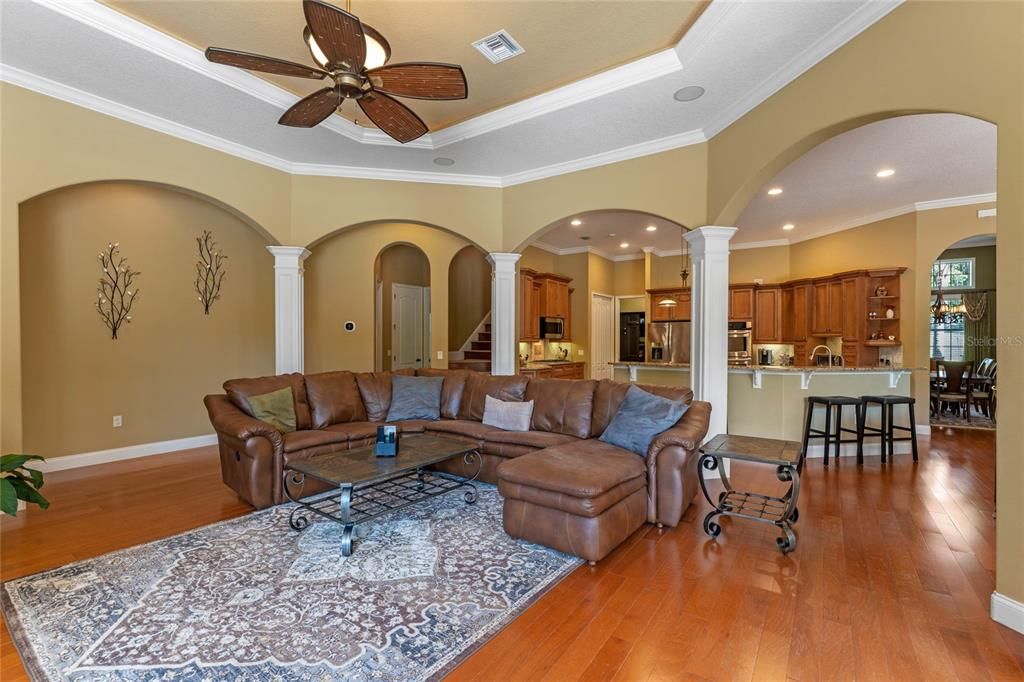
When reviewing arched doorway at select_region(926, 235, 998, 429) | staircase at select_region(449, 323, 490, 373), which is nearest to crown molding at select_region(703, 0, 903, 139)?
staircase at select_region(449, 323, 490, 373)

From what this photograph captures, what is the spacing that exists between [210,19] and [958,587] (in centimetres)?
558

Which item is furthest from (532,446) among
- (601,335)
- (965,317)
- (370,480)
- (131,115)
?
(965,317)

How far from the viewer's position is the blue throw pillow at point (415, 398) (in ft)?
16.1

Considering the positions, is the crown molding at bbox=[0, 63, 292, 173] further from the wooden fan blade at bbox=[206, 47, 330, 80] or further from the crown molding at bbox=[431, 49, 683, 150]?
the wooden fan blade at bbox=[206, 47, 330, 80]

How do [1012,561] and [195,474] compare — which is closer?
[1012,561]

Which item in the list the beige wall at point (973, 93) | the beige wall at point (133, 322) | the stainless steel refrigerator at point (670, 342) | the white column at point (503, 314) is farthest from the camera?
the stainless steel refrigerator at point (670, 342)

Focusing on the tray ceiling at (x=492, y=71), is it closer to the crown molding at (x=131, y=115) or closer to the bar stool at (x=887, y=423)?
the crown molding at (x=131, y=115)

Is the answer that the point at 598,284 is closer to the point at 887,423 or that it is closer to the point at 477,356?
the point at 477,356

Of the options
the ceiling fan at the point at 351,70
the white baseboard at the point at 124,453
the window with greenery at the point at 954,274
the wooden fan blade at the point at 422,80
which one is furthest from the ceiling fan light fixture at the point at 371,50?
the window with greenery at the point at 954,274

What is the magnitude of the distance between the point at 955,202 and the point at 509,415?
684 centimetres

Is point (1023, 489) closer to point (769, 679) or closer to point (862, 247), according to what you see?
point (769, 679)

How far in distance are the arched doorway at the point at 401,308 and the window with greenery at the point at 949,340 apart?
10564 millimetres

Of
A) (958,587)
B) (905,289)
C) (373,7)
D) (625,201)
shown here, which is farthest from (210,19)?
(905,289)

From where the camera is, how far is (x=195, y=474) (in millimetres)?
4594
